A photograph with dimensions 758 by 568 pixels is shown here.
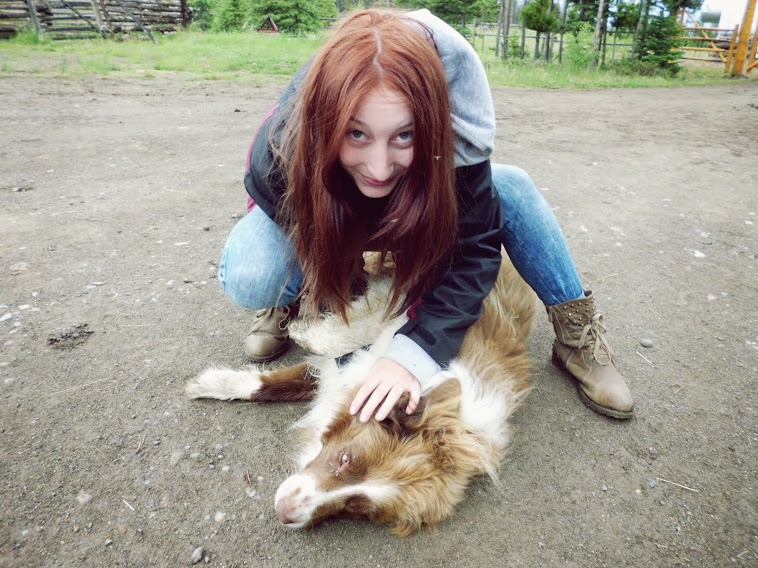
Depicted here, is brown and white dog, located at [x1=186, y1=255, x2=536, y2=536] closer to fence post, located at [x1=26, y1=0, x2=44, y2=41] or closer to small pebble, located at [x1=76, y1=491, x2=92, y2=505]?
small pebble, located at [x1=76, y1=491, x2=92, y2=505]

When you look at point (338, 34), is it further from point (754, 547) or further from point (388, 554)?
point (754, 547)

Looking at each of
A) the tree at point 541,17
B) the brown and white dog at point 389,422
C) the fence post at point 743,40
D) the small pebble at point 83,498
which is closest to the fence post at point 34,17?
the tree at point 541,17

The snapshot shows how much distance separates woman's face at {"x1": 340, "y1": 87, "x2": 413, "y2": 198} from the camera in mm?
1521

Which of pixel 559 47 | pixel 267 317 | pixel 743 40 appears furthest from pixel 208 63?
pixel 743 40

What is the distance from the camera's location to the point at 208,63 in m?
13.2

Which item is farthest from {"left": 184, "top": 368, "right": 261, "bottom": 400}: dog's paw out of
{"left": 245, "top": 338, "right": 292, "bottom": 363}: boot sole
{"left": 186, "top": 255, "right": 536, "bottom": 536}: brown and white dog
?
{"left": 245, "top": 338, "right": 292, "bottom": 363}: boot sole

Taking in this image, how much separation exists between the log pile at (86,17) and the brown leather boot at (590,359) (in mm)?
19397

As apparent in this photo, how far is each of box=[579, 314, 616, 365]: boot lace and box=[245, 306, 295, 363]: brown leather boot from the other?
1642mm

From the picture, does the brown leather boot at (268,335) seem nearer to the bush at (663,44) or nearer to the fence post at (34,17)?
the fence post at (34,17)

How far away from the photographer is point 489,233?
2076mm

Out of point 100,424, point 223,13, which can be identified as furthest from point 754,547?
point 223,13

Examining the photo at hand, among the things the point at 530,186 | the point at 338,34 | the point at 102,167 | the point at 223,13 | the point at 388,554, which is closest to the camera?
the point at 338,34

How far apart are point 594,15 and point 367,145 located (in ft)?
73.3

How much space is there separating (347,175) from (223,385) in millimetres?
1256
